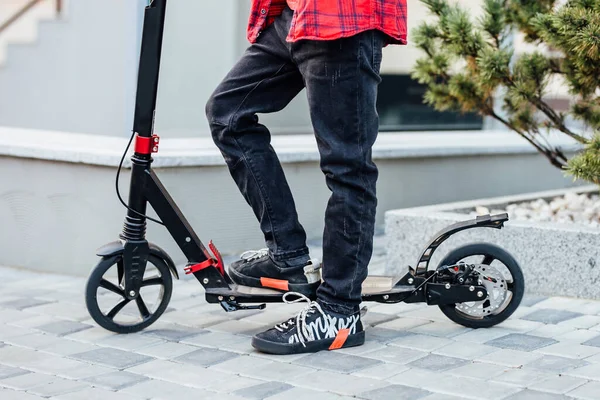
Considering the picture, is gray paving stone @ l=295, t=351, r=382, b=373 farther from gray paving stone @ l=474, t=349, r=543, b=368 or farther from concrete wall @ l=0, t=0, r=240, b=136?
concrete wall @ l=0, t=0, r=240, b=136

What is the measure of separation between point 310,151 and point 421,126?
1596mm

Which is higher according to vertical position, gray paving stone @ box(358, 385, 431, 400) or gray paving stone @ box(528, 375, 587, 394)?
gray paving stone @ box(358, 385, 431, 400)

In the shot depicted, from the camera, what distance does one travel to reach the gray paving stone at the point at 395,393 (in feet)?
8.75

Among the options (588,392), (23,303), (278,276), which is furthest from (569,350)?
(23,303)

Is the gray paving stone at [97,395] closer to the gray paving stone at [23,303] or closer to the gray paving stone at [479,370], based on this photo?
the gray paving stone at [479,370]

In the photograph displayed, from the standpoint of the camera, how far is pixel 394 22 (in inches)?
→ 120

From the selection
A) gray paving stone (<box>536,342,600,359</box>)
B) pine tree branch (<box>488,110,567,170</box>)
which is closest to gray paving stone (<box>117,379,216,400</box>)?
gray paving stone (<box>536,342,600,359</box>)

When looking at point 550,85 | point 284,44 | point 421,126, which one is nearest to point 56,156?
point 284,44

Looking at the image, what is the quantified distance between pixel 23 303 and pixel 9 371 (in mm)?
932

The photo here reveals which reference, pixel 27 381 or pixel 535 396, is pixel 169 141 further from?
pixel 535 396

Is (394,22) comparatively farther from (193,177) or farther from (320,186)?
(320,186)

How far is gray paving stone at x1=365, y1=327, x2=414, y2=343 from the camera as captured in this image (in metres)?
3.31

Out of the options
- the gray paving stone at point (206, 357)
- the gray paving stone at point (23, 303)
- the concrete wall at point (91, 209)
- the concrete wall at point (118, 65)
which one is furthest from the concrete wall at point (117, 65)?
the gray paving stone at point (206, 357)

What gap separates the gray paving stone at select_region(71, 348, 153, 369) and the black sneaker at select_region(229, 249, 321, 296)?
46 cm
